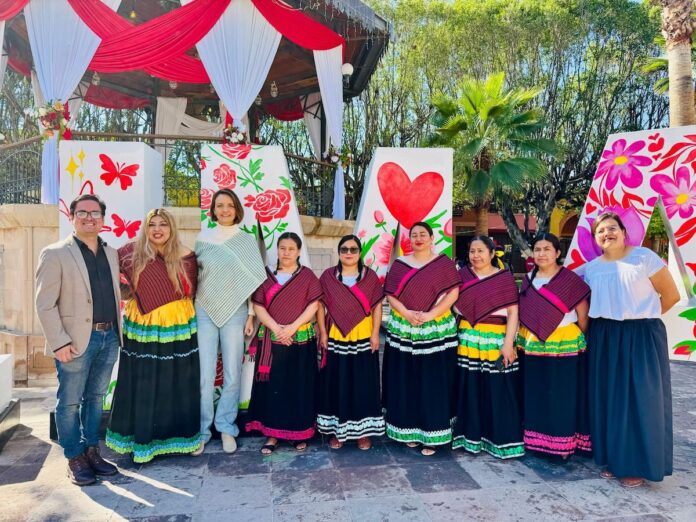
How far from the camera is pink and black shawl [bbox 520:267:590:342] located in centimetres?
295

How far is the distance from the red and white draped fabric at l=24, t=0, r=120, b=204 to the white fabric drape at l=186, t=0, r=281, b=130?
4.93ft

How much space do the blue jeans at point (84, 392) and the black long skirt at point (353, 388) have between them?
143 cm

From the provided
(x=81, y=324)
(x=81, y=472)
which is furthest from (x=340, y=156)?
(x=81, y=472)

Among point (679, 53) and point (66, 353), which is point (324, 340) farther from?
point (679, 53)

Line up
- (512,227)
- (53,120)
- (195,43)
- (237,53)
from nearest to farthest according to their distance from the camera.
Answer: (53,120), (195,43), (237,53), (512,227)

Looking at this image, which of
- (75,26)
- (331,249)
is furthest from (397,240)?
(75,26)

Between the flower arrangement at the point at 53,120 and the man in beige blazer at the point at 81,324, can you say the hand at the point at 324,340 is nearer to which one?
the man in beige blazer at the point at 81,324

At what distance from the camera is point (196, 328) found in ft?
10.2

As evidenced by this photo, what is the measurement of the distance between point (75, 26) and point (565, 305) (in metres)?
7.03

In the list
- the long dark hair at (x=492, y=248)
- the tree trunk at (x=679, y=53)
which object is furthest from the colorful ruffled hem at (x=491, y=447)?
the tree trunk at (x=679, y=53)

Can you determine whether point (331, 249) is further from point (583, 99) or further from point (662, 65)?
point (662, 65)

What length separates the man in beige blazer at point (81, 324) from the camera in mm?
2578

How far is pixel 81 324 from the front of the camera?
8.70 ft

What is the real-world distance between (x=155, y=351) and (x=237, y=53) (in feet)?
17.0
